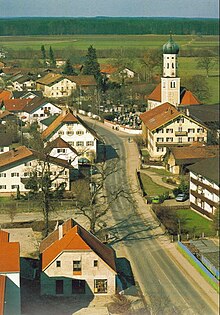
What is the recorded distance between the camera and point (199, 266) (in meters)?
3.53

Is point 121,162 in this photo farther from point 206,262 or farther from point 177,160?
point 206,262

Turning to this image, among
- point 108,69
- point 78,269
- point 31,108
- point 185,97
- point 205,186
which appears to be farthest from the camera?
point 31,108

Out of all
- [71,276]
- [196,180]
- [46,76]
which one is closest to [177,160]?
[196,180]

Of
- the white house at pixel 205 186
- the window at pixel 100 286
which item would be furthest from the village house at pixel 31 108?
the white house at pixel 205 186

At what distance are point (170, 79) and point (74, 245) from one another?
44.6 inches

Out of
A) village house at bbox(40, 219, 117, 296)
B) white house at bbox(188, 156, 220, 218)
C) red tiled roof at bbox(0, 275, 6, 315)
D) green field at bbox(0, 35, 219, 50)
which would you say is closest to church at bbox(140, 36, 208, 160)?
green field at bbox(0, 35, 219, 50)

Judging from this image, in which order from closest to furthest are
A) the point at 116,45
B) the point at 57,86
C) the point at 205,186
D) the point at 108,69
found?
the point at 205,186 < the point at 116,45 < the point at 108,69 < the point at 57,86

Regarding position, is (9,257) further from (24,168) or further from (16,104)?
(16,104)

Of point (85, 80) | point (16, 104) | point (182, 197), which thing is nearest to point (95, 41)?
point (85, 80)

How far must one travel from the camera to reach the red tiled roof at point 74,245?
173 inches

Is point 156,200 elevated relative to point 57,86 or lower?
lower

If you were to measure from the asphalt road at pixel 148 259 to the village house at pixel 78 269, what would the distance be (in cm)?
17

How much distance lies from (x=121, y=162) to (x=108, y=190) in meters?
0.31

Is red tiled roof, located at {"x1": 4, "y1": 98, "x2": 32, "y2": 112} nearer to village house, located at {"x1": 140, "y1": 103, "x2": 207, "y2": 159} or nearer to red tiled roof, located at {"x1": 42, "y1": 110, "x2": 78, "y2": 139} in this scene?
red tiled roof, located at {"x1": 42, "y1": 110, "x2": 78, "y2": 139}
